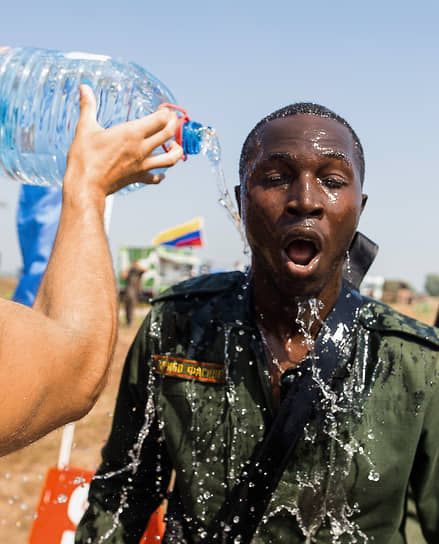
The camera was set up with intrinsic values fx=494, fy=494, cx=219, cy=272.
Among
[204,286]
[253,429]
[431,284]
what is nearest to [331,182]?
[204,286]

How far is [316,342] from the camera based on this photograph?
1.90 metres

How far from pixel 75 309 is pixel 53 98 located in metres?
2.07

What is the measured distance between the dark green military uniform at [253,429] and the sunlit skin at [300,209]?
0.19 m

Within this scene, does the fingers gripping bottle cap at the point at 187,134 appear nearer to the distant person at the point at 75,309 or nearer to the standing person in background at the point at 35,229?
the distant person at the point at 75,309

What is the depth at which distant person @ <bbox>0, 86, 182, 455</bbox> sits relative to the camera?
43.8 inches

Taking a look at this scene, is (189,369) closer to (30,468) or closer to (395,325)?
(395,325)

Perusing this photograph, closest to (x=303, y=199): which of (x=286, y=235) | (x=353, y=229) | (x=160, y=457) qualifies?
(x=286, y=235)

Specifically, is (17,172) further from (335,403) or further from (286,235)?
(335,403)

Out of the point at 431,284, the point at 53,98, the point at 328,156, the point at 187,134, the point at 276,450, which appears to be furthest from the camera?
the point at 431,284

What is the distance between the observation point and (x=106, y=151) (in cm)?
144

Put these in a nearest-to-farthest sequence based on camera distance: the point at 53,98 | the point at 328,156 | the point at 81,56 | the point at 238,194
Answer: the point at 328,156 → the point at 238,194 → the point at 81,56 → the point at 53,98

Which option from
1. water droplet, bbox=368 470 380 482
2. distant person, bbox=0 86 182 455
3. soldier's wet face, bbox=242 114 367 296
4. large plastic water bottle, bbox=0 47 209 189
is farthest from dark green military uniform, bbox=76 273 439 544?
large plastic water bottle, bbox=0 47 209 189

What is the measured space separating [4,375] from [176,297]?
1.26 metres

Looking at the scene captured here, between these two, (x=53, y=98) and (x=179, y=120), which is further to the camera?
(x=53, y=98)
